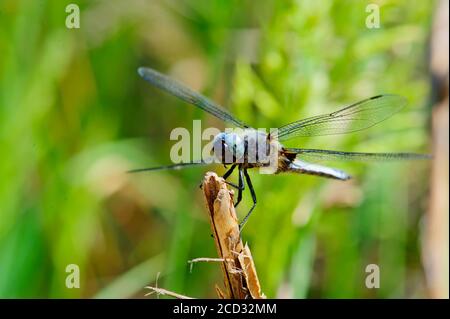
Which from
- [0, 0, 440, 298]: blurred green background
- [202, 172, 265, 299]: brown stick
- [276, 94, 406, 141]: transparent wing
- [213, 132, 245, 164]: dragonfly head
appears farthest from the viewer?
[0, 0, 440, 298]: blurred green background

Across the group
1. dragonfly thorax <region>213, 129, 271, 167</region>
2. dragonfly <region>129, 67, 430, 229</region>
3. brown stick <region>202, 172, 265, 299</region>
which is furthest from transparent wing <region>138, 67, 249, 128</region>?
brown stick <region>202, 172, 265, 299</region>

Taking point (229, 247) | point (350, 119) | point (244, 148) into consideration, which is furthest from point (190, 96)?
point (229, 247)

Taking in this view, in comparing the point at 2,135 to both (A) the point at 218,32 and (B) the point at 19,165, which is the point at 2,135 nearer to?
(B) the point at 19,165

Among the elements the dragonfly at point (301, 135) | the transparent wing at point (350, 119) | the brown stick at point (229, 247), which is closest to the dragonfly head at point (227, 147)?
the dragonfly at point (301, 135)

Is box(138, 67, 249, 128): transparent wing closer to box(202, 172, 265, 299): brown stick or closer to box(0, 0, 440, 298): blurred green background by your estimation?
box(0, 0, 440, 298): blurred green background

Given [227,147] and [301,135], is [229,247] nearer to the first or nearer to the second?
[227,147]
